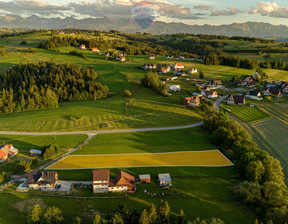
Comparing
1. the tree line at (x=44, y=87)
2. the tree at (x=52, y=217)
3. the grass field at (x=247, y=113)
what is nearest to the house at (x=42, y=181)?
the tree at (x=52, y=217)

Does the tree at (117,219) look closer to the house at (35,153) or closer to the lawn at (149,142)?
the lawn at (149,142)

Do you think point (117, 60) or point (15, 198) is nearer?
point (15, 198)

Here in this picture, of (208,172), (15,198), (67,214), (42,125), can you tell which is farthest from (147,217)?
(42,125)

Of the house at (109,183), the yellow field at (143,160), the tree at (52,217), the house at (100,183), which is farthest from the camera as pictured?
the yellow field at (143,160)

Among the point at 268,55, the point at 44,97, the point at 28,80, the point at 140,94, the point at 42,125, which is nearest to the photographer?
the point at 42,125

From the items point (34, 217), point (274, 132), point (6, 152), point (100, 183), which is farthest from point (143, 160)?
point (274, 132)

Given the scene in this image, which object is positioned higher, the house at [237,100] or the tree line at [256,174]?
the house at [237,100]

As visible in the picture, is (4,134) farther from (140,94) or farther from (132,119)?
(140,94)
